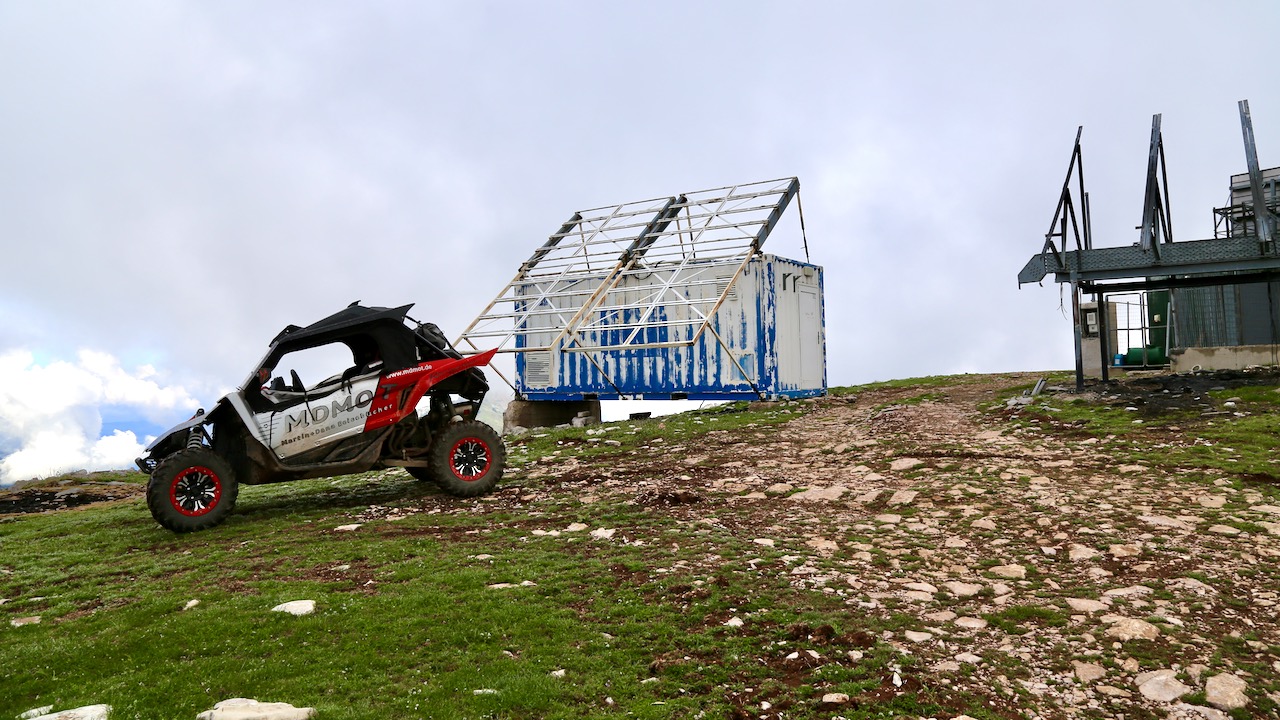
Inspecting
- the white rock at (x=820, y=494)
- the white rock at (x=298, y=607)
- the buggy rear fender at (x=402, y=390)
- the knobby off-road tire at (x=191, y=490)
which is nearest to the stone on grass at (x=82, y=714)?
the white rock at (x=298, y=607)

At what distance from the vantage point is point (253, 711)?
185 inches

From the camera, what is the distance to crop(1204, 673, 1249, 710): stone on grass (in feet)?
16.0

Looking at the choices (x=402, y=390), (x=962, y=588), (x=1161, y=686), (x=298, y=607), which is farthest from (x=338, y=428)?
(x=1161, y=686)

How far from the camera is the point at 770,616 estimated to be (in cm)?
597

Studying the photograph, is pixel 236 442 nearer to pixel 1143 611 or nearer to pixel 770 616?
pixel 770 616

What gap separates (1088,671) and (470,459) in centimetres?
788

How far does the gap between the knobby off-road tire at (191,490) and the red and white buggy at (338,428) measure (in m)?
0.01

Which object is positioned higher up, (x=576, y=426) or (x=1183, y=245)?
(x=1183, y=245)

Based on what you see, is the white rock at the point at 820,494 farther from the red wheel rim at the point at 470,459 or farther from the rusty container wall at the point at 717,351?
the rusty container wall at the point at 717,351

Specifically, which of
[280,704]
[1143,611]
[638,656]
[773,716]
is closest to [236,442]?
[280,704]

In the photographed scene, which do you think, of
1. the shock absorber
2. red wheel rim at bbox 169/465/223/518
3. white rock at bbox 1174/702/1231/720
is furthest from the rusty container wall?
white rock at bbox 1174/702/1231/720

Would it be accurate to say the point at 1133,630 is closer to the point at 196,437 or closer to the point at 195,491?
the point at 195,491

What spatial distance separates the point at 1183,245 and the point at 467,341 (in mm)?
16081

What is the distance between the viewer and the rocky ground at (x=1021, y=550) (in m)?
5.21
